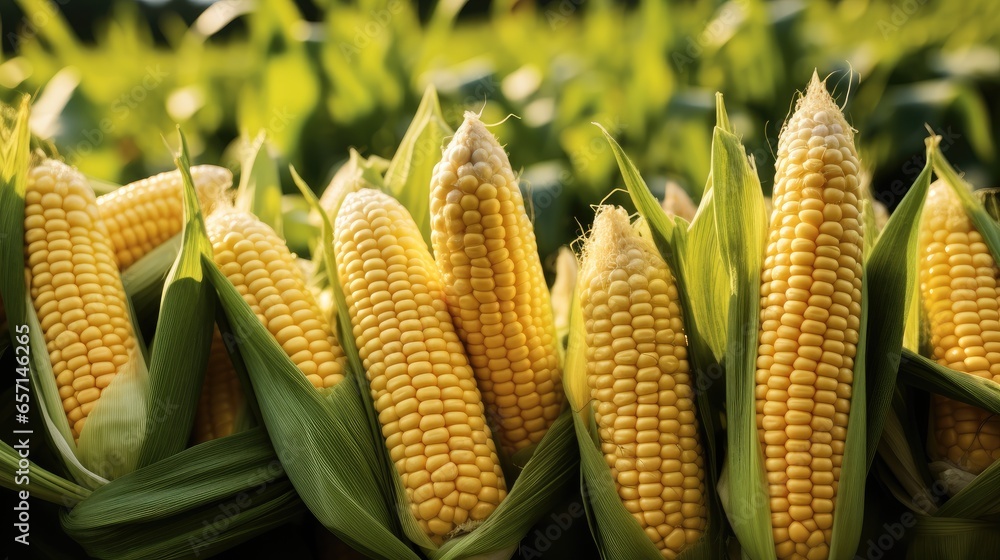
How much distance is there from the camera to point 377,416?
4.57 ft

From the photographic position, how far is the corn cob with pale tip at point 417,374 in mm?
1302

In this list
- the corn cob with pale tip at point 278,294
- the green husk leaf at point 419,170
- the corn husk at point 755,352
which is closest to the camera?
the corn husk at point 755,352

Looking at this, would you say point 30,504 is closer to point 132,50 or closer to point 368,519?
point 368,519

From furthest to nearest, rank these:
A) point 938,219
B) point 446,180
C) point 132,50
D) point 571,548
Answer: point 132,50, point 938,219, point 571,548, point 446,180

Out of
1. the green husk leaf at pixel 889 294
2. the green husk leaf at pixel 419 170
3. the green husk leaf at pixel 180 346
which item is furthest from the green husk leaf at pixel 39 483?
the green husk leaf at pixel 889 294

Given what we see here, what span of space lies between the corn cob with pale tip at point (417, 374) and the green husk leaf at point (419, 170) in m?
0.29

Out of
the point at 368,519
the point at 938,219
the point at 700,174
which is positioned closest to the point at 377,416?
the point at 368,519

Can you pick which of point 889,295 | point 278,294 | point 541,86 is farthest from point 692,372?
point 541,86

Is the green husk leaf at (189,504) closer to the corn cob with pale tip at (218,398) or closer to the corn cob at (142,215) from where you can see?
the corn cob with pale tip at (218,398)

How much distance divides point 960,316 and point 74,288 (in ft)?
5.56

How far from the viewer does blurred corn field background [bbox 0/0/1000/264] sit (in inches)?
116

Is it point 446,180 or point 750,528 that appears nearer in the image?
point 750,528

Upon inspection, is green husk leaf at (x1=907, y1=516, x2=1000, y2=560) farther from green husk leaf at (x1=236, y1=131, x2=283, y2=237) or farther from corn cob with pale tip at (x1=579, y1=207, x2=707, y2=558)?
green husk leaf at (x1=236, y1=131, x2=283, y2=237)

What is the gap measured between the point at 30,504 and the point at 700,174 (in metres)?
2.41
